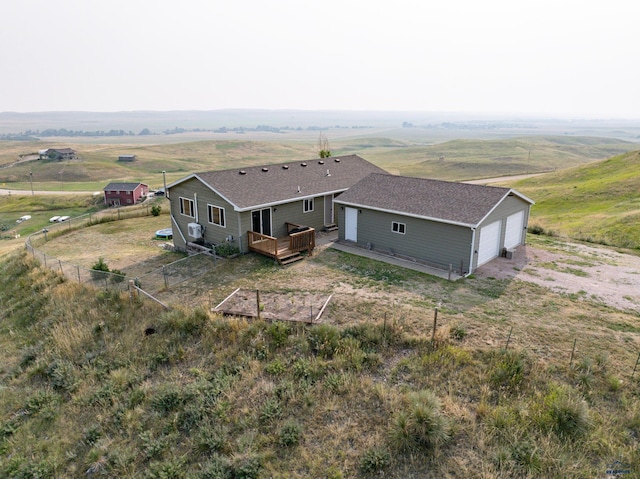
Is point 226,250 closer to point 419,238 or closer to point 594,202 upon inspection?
point 419,238

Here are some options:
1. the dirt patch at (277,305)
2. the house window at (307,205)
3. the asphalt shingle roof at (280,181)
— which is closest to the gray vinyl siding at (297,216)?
the house window at (307,205)

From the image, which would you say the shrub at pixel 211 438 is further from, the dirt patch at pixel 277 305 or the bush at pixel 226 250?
the bush at pixel 226 250

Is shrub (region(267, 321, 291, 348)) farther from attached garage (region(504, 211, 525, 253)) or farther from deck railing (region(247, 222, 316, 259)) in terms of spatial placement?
attached garage (region(504, 211, 525, 253))

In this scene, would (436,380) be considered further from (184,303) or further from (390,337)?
(184,303)

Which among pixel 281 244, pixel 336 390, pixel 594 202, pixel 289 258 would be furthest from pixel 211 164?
pixel 336 390

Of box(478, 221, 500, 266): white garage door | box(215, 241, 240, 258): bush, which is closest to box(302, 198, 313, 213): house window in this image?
box(215, 241, 240, 258): bush
